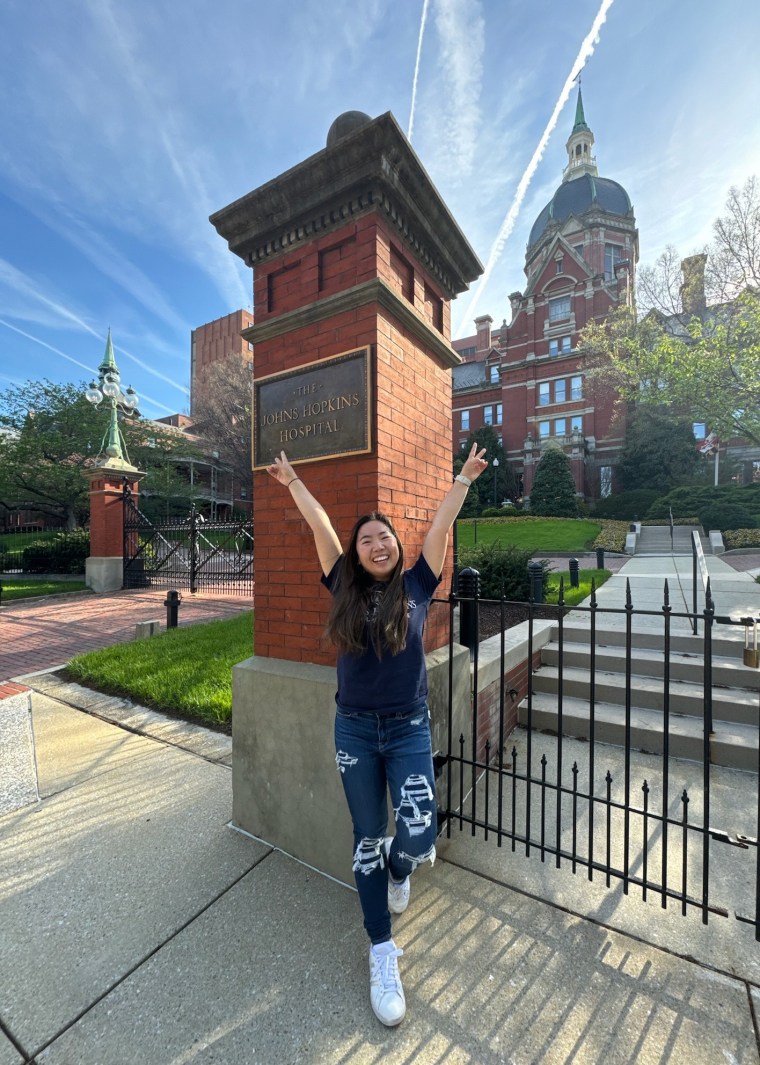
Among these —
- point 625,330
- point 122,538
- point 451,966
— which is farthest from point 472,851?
point 625,330

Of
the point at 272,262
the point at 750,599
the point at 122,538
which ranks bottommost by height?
the point at 750,599

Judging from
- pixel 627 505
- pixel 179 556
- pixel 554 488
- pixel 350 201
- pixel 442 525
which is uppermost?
pixel 554 488

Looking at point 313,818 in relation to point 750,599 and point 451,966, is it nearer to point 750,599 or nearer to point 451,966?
point 451,966

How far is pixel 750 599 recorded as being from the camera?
7.42 metres

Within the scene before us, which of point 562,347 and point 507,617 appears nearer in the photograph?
point 507,617

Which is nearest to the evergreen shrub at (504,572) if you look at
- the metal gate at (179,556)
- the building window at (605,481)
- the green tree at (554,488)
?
the metal gate at (179,556)

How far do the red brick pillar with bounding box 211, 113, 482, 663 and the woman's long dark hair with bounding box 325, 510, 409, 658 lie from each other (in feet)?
1.37

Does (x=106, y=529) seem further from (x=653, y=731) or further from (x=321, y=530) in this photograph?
(x=653, y=731)

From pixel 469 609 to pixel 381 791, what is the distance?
146 cm

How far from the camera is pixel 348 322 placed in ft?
8.60

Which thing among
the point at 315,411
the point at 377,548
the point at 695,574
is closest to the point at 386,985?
the point at 377,548

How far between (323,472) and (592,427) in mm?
39171

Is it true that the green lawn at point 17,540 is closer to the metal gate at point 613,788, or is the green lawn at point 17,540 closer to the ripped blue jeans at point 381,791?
the metal gate at point 613,788

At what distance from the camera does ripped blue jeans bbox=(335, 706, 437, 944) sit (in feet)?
6.25
